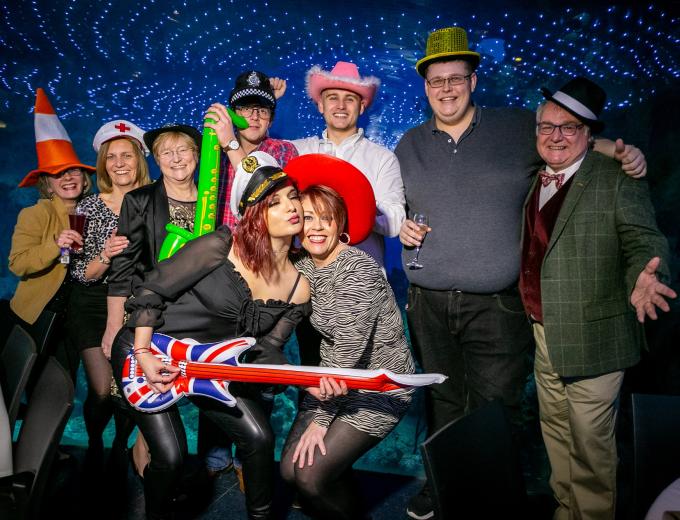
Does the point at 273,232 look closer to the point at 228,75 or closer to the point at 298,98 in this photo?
the point at 298,98

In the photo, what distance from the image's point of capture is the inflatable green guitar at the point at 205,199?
2.32 metres

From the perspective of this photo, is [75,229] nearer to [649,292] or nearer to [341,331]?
[341,331]

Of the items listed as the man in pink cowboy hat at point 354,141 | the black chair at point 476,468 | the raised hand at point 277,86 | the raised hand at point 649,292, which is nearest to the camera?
the black chair at point 476,468

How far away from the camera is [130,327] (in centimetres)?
211

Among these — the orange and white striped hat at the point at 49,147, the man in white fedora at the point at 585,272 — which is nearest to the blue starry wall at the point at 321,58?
the man in white fedora at the point at 585,272

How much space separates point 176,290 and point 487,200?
1577mm

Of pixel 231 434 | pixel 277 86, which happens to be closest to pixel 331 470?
pixel 231 434

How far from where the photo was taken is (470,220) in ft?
8.13

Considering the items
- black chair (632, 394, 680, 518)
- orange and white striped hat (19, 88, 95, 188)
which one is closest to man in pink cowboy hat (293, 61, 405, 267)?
black chair (632, 394, 680, 518)

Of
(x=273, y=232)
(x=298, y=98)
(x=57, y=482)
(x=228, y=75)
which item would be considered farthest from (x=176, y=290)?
(x=228, y=75)

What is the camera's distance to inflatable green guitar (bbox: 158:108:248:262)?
7.61 ft

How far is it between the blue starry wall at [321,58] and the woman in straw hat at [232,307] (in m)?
1.71

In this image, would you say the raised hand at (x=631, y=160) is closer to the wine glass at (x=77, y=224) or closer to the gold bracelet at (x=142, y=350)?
the gold bracelet at (x=142, y=350)

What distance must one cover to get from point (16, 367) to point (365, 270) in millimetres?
1528
